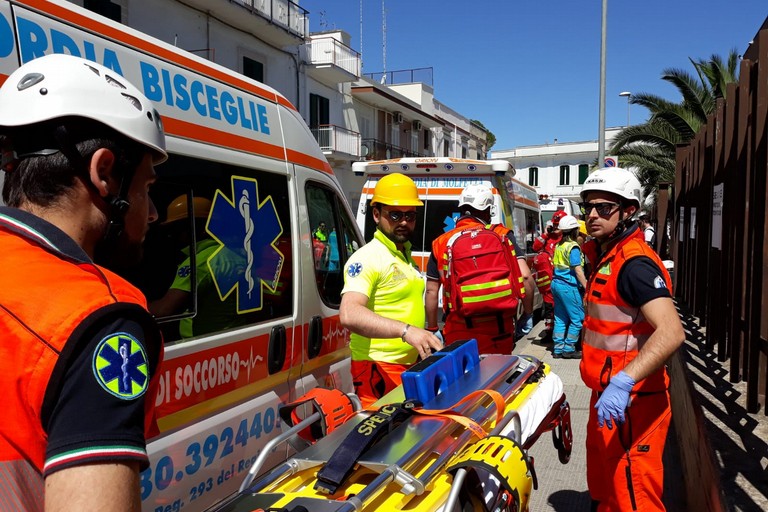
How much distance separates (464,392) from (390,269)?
2.99 feet

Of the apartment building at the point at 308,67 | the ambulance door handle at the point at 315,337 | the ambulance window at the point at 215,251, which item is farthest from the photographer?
the apartment building at the point at 308,67

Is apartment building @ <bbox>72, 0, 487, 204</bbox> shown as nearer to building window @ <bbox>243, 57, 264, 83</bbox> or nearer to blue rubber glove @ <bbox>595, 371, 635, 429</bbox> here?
building window @ <bbox>243, 57, 264, 83</bbox>

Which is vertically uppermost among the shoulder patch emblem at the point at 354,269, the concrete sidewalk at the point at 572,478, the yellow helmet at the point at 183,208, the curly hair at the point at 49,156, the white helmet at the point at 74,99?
the white helmet at the point at 74,99

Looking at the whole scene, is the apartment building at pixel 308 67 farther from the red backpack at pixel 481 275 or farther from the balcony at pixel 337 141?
the red backpack at pixel 481 275

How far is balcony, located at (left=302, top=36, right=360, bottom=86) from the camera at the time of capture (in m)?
25.2

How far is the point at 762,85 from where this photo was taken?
4785 mm

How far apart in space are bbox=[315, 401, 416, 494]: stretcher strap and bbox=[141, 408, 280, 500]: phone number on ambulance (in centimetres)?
69

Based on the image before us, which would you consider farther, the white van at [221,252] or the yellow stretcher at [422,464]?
the white van at [221,252]

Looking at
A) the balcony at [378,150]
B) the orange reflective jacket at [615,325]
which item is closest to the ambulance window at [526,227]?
the orange reflective jacket at [615,325]

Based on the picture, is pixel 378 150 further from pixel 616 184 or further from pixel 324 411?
pixel 324 411

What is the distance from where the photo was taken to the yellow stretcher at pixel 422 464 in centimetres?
186

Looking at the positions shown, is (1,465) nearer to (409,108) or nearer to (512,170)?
(512,170)

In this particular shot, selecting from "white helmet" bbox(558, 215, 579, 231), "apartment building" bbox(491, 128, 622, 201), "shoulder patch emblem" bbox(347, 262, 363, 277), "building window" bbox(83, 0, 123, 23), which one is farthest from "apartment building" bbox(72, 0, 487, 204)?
"apartment building" bbox(491, 128, 622, 201)

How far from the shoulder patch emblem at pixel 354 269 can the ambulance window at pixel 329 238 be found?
0.35 meters
